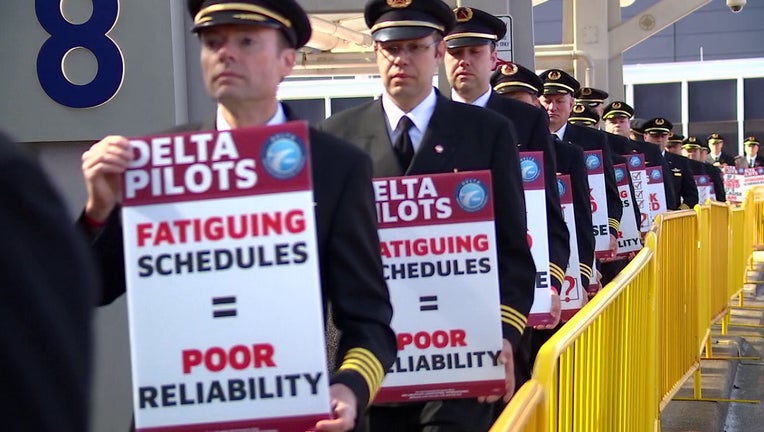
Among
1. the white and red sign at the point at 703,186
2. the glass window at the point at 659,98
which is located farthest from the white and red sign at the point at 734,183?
the white and red sign at the point at 703,186

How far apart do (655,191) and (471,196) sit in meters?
8.38

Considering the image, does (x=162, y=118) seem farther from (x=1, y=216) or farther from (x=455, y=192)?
(x=1, y=216)

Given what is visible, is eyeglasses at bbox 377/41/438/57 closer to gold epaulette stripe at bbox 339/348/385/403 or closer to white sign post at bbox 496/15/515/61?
gold epaulette stripe at bbox 339/348/385/403

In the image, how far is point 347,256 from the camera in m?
2.97

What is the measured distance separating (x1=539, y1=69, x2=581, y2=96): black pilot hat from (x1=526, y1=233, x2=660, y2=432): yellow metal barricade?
165 cm

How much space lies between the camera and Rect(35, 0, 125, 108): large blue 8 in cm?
628

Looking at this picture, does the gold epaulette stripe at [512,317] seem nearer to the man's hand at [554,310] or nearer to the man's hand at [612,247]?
the man's hand at [554,310]

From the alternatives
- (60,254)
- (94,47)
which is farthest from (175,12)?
(60,254)

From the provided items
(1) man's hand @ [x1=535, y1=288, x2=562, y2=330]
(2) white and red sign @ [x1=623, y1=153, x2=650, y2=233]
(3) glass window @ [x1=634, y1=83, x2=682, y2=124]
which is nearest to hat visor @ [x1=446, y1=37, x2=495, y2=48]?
(1) man's hand @ [x1=535, y1=288, x2=562, y2=330]

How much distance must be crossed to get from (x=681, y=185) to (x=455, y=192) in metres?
13.7

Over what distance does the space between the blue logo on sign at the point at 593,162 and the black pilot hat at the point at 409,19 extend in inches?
175

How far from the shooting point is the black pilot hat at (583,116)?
11047mm

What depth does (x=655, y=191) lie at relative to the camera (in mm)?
12086

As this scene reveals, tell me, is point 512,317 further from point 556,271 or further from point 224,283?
point 224,283
